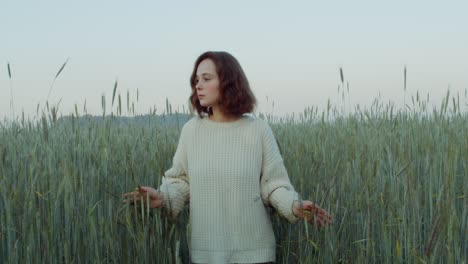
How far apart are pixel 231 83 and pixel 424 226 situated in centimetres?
90

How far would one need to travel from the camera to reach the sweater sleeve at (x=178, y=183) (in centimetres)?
202

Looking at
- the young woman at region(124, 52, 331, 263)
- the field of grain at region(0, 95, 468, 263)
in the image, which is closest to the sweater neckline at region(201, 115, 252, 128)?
the young woman at region(124, 52, 331, 263)

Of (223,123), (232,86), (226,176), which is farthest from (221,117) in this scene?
(226,176)

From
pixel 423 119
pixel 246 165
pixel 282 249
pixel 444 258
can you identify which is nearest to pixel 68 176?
pixel 246 165

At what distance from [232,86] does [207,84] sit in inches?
3.7

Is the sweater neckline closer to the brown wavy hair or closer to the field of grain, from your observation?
the brown wavy hair

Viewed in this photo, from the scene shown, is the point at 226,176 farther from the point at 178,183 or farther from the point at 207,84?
the point at 207,84

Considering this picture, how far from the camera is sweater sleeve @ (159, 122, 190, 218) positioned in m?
2.02

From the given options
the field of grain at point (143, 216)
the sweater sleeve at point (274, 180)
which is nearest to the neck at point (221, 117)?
the sweater sleeve at point (274, 180)

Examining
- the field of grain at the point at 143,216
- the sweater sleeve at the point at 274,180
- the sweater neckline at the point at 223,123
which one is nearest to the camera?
the field of grain at the point at 143,216

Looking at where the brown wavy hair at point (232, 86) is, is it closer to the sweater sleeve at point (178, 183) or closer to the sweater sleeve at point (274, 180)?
the sweater sleeve at point (274, 180)

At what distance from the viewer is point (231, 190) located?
6.48ft

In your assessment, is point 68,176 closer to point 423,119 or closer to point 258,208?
point 258,208

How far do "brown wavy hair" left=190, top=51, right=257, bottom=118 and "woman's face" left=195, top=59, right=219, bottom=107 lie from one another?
2 centimetres
